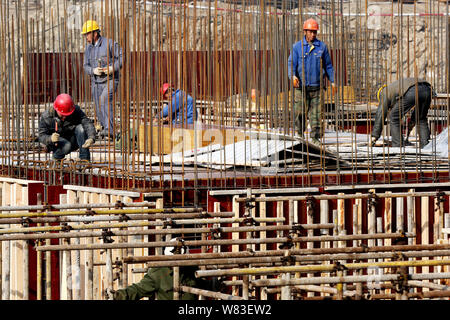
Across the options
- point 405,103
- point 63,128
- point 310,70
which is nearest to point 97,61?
point 63,128

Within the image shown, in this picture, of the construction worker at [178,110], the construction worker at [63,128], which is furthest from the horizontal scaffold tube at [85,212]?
the construction worker at [63,128]

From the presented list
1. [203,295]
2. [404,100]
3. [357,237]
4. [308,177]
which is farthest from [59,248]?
[404,100]

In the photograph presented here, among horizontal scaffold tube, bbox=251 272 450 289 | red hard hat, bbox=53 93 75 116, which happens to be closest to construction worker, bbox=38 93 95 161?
red hard hat, bbox=53 93 75 116

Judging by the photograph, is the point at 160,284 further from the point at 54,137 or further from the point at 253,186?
the point at 54,137

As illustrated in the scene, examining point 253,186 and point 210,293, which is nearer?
point 210,293

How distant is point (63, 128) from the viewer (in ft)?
46.2

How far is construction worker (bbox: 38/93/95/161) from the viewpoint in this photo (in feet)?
45.5

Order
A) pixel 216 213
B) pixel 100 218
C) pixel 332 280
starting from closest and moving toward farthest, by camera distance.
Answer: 1. pixel 332 280
2. pixel 100 218
3. pixel 216 213

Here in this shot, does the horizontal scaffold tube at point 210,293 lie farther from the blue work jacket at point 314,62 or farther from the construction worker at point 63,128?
the blue work jacket at point 314,62

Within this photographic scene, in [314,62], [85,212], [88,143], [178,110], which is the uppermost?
[314,62]

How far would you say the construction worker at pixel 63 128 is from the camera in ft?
45.5

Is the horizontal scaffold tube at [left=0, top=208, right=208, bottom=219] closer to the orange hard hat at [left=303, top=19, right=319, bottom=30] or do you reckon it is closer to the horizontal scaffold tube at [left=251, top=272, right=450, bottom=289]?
the horizontal scaffold tube at [left=251, top=272, right=450, bottom=289]
